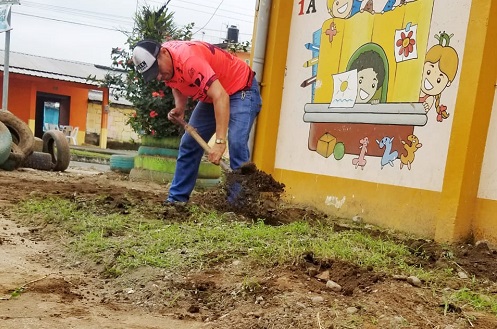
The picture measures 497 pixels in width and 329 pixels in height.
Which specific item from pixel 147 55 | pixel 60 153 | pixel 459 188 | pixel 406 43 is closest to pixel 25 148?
pixel 60 153

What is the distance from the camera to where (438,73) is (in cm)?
391

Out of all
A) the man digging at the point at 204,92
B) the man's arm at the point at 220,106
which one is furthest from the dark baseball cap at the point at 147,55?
the man's arm at the point at 220,106

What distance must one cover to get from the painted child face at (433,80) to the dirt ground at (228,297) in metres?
1.42

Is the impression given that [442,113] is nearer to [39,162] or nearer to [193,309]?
[193,309]

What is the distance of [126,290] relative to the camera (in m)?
2.44

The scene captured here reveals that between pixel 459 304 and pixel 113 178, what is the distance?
20.6ft

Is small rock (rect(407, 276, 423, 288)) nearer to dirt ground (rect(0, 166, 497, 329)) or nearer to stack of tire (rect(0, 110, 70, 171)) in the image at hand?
dirt ground (rect(0, 166, 497, 329))

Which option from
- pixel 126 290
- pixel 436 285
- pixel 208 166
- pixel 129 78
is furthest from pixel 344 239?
pixel 129 78

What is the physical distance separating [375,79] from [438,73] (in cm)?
67

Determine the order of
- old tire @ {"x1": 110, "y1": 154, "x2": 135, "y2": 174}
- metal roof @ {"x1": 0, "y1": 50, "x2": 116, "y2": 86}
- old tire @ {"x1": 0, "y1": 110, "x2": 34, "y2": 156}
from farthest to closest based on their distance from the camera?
metal roof @ {"x1": 0, "y1": 50, "x2": 116, "y2": 86}
old tire @ {"x1": 110, "y1": 154, "x2": 135, "y2": 174}
old tire @ {"x1": 0, "y1": 110, "x2": 34, "y2": 156}

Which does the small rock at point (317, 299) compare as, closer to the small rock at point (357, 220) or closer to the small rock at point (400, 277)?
the small rock at point (400, 277)

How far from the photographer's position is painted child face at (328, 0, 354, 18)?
4.85 m

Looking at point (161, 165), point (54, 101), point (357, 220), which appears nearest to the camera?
point (357, 220)

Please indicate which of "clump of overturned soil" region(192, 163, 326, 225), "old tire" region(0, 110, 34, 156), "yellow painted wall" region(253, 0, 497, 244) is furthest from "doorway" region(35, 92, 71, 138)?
"yellow painted wall" region(253, 0, 497, 244)
